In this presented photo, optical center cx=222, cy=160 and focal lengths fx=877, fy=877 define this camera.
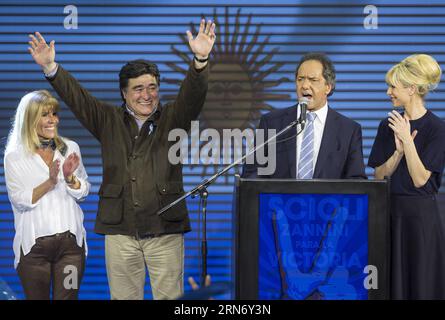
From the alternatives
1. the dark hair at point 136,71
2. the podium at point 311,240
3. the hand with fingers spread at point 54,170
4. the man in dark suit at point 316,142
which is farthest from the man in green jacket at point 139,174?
the podium at point 311,240

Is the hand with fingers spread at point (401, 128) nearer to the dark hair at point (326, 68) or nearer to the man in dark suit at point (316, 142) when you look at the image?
the man in dark suit at point (316, 142)

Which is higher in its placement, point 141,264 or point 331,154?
point 331,154

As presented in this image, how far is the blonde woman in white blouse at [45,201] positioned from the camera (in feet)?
18.5

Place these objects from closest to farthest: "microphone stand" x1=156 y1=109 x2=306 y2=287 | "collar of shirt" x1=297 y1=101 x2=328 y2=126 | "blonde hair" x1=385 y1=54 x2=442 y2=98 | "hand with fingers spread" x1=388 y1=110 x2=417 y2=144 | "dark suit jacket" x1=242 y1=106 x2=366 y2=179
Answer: "microphone stand" x1=156 y1=109 x2=306 y2=287, "dark suit jacket" x1=242 y1=106 x2=366 y2=179, "hand with fingers spread" x1=388 y1=110 x2=417 y2=144, "collar of shirt" x1=297 y1=101 x2=328 y2=126, "blonde hair" x1=385 y1=54 x2=442 y2=98

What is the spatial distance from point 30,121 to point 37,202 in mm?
543

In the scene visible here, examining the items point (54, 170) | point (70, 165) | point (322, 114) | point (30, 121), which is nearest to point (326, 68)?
point (322, 114)

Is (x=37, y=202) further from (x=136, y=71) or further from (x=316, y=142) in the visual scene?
(x=316, y=142)

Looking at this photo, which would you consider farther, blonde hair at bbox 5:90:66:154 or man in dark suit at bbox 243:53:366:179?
Result: blonde hair at bbox 5:90:66:154

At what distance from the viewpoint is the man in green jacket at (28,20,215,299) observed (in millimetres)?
5633

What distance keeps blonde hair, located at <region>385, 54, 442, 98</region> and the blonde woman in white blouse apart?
2.12 m

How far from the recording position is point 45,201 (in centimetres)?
573

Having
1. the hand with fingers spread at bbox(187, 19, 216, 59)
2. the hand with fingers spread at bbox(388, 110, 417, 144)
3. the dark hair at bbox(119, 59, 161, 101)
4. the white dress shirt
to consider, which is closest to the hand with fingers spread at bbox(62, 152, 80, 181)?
the dark hair at bbox(119, 59, 161, 101)

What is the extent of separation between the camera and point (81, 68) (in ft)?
25.0

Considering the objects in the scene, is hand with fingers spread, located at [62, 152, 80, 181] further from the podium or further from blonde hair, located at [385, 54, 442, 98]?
blonde hair, located at [385, 54, 442, 98]
